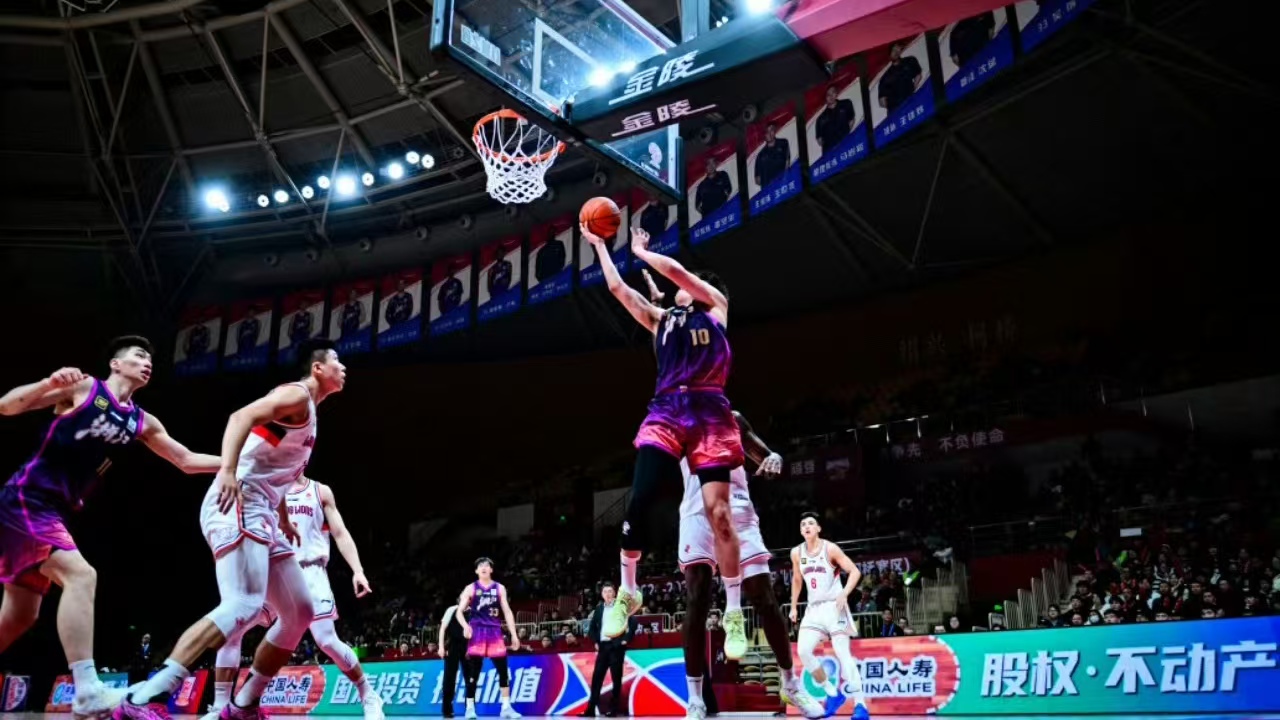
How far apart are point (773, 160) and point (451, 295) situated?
26.0 ft

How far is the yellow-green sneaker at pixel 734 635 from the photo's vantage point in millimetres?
5070

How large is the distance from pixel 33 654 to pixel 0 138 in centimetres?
1244

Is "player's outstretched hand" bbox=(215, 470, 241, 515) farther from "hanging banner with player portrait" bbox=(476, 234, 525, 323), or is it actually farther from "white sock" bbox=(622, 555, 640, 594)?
"hanging banner with player portrait" bbox=(476, 234, 525, 323)

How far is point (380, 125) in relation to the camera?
1891 centimetres

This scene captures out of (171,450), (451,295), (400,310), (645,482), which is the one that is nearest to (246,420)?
(171,450)

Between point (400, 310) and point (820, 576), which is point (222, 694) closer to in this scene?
point (820, 576)

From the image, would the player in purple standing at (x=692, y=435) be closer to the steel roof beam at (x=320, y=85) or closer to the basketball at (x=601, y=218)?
the basketball at (x=601, y=218)

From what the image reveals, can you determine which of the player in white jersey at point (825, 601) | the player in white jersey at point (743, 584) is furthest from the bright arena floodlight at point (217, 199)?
the player in white jersey at point (743, 584)

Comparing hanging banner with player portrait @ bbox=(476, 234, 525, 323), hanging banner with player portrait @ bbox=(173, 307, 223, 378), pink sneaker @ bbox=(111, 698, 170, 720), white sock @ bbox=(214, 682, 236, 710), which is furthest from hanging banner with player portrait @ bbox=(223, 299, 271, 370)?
pink sneaker @ bbox=(111, 698, 170, 720)

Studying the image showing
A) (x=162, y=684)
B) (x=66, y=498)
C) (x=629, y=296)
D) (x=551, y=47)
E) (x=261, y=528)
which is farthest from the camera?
(x=551, y=47)

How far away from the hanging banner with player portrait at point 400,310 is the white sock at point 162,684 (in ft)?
50.4

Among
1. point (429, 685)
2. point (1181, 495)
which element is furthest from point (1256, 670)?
point (429, 685)

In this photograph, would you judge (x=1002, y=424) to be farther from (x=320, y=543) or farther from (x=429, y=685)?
(x=320, y=543)

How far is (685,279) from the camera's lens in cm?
528
